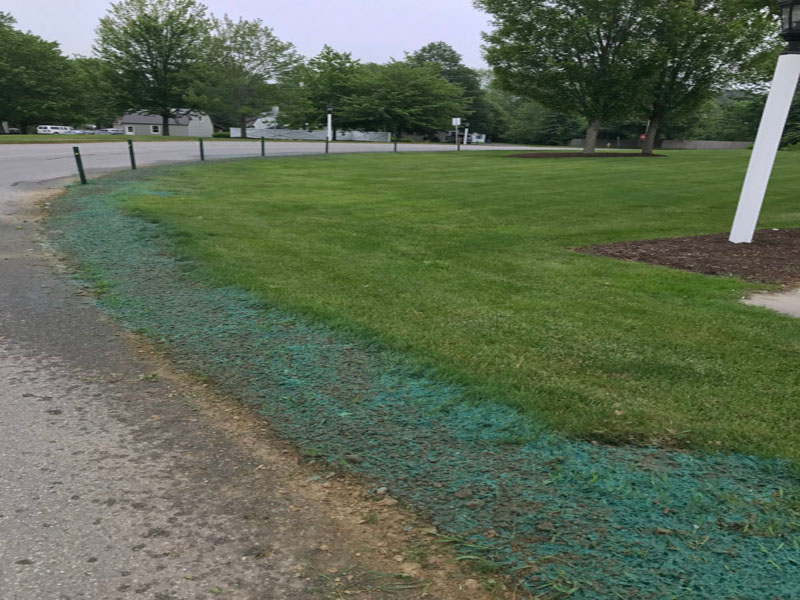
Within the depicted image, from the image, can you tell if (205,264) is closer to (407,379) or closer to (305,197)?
(407,379)

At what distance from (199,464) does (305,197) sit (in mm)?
10677

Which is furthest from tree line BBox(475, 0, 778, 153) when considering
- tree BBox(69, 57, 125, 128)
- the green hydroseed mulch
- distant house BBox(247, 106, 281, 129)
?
tree BBox(69, 57, 125, 128)

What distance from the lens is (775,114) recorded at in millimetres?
7242

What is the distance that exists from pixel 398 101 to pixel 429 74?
664cm

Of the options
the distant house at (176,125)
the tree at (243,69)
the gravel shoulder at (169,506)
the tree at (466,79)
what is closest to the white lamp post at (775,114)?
the gravel shoulder at (169,506)

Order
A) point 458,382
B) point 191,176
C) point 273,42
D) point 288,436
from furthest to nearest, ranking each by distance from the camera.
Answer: point 273,42 < point 191,176 < point 458,382 < point 288,436

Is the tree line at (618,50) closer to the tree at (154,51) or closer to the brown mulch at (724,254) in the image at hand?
the brown mulch at (724,254)

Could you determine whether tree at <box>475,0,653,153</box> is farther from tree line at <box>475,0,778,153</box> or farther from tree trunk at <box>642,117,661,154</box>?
tree trunk at <box>642,117,661,154</box>

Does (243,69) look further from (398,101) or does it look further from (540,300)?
(540,300)

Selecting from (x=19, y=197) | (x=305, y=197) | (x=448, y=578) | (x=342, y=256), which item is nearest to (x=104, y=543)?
(x=448, y=578)

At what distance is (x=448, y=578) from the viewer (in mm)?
2152

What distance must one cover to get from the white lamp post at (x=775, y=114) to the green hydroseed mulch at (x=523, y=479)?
576 cm

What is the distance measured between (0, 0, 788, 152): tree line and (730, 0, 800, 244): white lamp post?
2512cm

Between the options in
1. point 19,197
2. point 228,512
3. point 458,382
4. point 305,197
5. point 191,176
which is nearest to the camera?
point 228,512
